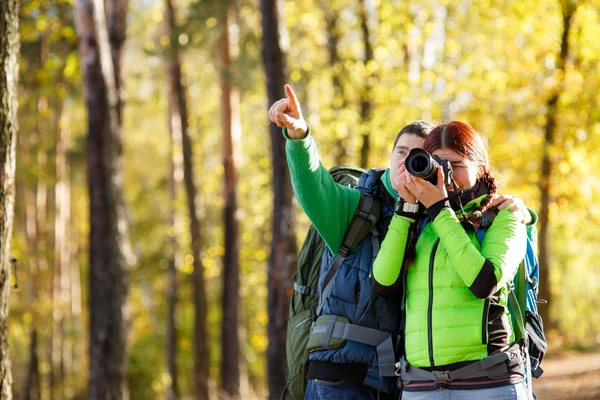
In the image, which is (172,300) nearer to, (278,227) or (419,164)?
(278,227)

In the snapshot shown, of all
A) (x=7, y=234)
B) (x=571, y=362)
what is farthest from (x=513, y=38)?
(x=7, y=234)

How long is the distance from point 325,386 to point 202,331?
47.7ft

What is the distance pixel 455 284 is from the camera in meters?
2.80

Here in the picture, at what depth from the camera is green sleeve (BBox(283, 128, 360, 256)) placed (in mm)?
3125

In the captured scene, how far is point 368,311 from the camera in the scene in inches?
122

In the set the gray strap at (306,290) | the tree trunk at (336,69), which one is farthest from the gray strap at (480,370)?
the tree trunk at (336,69)

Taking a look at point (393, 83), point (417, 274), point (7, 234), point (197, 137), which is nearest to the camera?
point (417, 274)

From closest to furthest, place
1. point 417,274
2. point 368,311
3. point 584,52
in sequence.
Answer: point 417,274, point 368,311, point 584,52

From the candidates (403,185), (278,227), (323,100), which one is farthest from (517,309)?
(323,100)

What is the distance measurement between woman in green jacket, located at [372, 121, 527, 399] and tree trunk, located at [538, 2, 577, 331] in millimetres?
12557

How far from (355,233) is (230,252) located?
12.3 meters

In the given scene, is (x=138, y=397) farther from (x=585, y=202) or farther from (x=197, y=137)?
(x=585, y=202)

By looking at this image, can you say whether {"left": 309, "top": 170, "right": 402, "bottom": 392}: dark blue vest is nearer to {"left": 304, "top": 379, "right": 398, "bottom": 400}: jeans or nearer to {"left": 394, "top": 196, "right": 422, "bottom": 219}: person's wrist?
{"left": 304, "top": 379, "right": 398, "bottom": 400}: jeans

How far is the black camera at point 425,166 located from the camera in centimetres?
285
